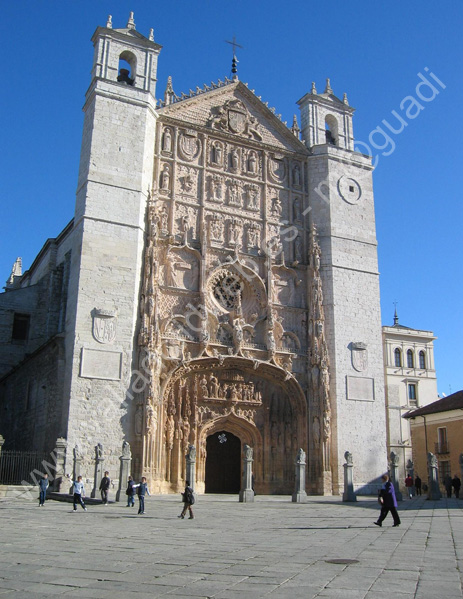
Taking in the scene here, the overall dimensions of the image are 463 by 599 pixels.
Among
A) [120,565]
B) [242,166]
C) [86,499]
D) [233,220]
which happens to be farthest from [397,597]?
[242,166]

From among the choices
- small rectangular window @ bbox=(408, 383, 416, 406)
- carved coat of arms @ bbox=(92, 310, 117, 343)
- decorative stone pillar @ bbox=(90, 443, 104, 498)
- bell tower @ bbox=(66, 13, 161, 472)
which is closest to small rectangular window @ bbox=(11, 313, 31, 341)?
bell tower @ bbox=(66, 13, 161, 472)

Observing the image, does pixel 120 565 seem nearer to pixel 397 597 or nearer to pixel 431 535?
pixel 397 597

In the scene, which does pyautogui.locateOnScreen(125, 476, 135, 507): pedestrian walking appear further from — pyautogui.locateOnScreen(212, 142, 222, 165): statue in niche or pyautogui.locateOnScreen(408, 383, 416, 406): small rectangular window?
pyautogui.locateOnScreen(408, 383, 416, 406): small rectangular window

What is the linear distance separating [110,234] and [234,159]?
694 centimetres

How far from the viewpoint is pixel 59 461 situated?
18141 mm

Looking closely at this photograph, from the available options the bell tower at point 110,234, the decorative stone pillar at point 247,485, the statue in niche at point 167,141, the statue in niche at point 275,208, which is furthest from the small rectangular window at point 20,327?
the decorative stone pillar at point 247,485

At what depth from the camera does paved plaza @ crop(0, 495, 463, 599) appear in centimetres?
550

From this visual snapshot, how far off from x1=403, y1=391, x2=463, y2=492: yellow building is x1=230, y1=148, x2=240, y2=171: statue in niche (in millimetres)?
15143

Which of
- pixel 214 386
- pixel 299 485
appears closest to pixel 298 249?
pixel 214 386

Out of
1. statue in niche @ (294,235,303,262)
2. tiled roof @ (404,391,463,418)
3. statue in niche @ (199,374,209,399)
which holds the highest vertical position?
statue in niche @ (294,235,303,262)

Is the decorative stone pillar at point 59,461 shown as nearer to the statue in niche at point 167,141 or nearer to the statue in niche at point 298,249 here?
the statue in niche at point 167,141

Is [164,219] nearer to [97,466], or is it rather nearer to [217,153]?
[217,153]

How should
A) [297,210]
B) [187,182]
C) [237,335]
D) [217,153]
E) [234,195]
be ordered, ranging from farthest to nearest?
[297,210]
[217,153]
[234,195]
[187,182]
[237,335]

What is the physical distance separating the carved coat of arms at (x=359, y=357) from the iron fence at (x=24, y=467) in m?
11.8
